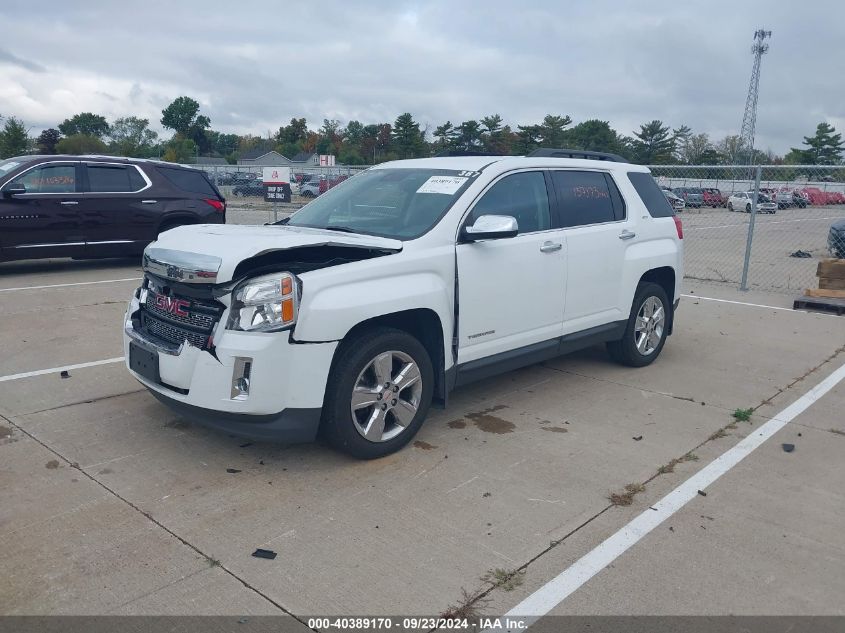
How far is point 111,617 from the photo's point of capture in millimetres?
2883

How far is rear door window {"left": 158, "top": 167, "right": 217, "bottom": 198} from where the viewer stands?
1199cm

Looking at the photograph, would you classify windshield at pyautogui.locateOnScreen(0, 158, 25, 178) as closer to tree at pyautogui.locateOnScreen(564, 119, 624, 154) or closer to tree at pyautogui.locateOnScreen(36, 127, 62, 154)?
tree at pyautogui.locateOnScreen(36, 127, 62, 154)

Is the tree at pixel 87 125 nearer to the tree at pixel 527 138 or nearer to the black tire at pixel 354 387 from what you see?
the tree at pixel 527 138

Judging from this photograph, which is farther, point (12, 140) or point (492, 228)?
point (12, 140)

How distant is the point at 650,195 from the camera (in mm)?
6680

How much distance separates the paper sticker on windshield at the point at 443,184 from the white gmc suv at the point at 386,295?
1 cm

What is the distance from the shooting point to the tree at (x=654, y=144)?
189 ft

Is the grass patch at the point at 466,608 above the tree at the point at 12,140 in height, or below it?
below

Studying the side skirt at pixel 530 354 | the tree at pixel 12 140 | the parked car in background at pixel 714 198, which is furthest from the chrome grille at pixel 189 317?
the tree at pixel 12 140

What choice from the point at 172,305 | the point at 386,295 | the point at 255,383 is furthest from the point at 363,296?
the point at 172,305

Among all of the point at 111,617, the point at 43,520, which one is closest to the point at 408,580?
the point at 111,617

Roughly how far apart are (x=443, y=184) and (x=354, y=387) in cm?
172

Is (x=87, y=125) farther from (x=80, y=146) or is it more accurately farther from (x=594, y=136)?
(x=594, y=136)

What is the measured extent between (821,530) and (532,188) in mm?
2970
